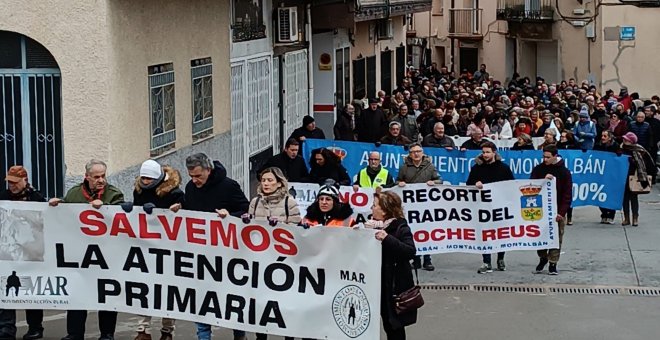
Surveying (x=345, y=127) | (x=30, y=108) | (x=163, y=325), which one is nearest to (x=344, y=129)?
(x=345, y=127)

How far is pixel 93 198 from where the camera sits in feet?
34.1

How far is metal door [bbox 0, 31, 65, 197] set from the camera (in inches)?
522

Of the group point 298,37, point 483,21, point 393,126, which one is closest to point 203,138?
point 393,126

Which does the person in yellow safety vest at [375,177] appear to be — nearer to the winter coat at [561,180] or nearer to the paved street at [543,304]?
the paved street at [543,304]

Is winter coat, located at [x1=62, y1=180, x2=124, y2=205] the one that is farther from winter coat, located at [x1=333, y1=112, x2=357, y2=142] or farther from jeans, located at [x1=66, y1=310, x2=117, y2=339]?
winter coat, located at [x1=333, y1=112, x2=357, y2=142]

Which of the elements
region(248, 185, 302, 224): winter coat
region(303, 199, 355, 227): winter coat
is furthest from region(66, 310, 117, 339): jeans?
region(303, 199, 355, 227): winter coat

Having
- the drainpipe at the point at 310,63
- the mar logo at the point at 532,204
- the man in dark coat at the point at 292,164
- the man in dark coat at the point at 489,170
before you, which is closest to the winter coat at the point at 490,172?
the man in dark coat at the point at 489,170

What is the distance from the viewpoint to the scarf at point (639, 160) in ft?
59.9

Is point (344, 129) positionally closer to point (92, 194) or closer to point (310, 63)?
point (310, 63)

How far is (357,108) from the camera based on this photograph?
28.6 metres

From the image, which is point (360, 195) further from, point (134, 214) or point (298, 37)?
point (298, 37)

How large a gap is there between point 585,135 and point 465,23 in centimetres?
3092

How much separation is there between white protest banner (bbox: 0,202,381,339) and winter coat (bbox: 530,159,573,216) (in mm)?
5330

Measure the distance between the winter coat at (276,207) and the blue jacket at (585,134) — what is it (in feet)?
36.9
